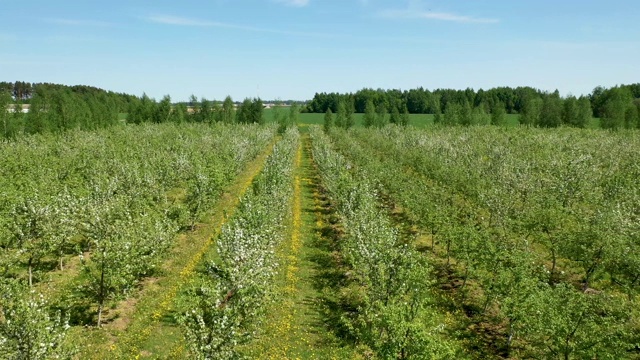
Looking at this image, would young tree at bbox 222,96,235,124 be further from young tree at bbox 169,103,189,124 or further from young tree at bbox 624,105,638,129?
young tree at bbox 624,105,638,129

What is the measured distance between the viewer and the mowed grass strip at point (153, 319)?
20.8 m

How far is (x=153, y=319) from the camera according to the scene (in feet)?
78.1

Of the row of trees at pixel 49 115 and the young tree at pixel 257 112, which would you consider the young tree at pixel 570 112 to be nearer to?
the young tree at pixel 257 112

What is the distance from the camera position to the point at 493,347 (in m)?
22.3

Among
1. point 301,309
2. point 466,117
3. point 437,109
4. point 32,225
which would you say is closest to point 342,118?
point 466,117

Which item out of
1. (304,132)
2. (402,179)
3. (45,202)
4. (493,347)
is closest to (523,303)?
(493,347)

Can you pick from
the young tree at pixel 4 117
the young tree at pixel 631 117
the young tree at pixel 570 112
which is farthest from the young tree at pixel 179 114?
the young tree at pixel 631 117

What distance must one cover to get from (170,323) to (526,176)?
38539 mm

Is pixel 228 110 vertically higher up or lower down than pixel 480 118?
higher up

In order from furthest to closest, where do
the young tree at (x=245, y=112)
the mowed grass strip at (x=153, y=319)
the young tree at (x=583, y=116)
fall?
the young tree at (x=245, y=112)
the young tree at (x=583, y=116)
the mowed grass strip at (x=153, y=319)

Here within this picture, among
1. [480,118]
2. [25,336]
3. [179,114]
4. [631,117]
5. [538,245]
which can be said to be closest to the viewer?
[25,336]

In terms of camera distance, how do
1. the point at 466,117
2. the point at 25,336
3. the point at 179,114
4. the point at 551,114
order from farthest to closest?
the point at 179,114 → the point at 466,117 → the point at 551,114 → the point at 25,336

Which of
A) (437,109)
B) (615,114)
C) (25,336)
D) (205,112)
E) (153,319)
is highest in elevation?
(437,109)

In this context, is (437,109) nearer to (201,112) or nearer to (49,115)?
(201,112)
